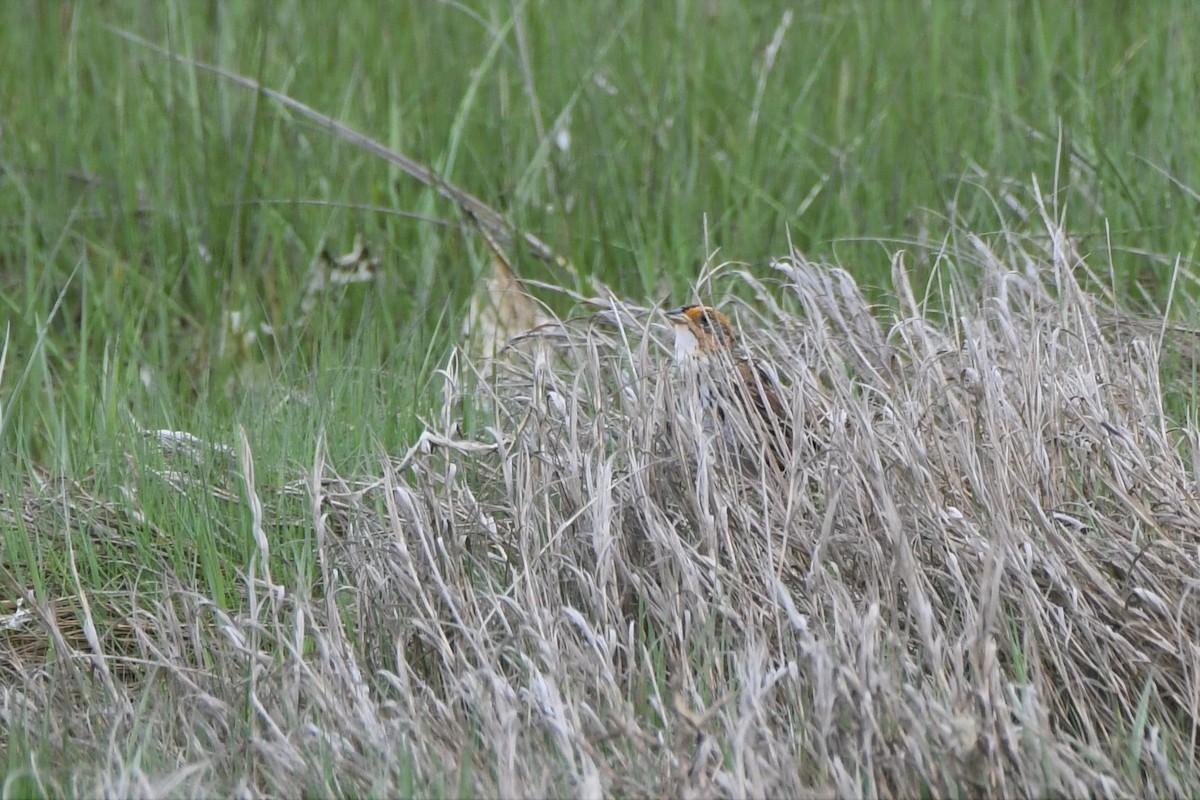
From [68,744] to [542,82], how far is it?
373 cm

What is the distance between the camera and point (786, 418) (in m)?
3.29

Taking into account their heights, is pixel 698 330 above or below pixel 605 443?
above

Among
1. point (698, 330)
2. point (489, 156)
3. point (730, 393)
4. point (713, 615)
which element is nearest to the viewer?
point (713, 615)

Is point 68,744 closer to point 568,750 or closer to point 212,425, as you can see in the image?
point 568,750

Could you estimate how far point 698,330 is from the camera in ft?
11.8

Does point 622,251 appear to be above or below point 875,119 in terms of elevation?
below

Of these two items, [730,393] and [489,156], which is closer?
[730,393]

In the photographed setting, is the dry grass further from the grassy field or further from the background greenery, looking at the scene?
the background greenery

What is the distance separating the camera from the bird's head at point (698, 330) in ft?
11.2

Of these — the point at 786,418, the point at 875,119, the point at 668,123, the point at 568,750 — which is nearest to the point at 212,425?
the point at 786,418

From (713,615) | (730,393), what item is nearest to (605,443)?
(730,393)

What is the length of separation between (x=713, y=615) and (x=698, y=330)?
3.43 ft

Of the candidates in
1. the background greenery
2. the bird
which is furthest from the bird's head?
the background greenery

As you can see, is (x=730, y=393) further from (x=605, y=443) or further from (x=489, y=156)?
(x=489, y=156)
